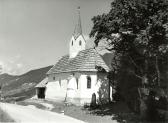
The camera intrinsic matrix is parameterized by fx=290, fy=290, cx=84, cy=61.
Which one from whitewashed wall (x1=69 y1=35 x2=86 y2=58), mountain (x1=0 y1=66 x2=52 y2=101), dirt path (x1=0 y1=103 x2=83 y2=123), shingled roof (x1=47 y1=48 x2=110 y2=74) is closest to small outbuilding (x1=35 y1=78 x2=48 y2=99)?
shingled roof (x1=47 y1=48 x2=110 y2=74)

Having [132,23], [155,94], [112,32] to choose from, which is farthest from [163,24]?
[155,94]

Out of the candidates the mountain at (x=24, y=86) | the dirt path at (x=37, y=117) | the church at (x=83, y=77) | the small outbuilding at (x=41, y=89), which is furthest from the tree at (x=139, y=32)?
the mountain at (x=24, y=86)

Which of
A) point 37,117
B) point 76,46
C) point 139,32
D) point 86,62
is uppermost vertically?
point 76,46

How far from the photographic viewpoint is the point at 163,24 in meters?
23.9

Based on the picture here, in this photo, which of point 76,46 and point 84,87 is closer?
point 84,87

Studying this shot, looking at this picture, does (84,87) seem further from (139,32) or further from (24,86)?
(24,86)

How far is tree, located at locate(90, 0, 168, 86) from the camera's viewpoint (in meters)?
24.6

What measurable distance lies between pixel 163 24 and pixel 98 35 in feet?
24.2

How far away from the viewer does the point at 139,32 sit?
26.3m

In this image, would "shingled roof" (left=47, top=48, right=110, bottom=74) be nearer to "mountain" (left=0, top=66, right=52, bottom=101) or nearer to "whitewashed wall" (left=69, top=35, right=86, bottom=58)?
"whitewashed wall" (left=69, top=35, right=86, bottom=58)

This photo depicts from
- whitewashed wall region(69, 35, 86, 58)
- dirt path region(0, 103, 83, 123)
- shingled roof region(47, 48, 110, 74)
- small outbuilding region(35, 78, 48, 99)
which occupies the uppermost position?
whitewashed wall region(69, 35, 86, 58)

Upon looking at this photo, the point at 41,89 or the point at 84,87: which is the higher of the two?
the point at 84,87

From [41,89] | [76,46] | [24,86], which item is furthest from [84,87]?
[24,86]

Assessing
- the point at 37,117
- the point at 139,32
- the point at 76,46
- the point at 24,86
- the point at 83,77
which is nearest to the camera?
the point at 37,117
